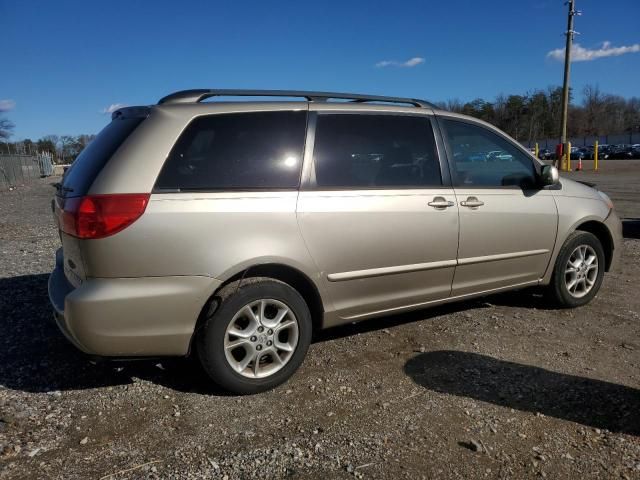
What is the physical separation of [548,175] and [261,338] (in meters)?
2.80

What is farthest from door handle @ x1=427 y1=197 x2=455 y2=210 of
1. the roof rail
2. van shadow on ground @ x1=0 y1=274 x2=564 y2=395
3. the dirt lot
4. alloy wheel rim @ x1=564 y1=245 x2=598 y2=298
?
alloy wheel rim @ x1=564 y1=245 x2=598 y2=298

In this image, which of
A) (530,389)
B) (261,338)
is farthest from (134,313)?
(530,389)

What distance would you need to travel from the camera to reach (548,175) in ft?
14.7

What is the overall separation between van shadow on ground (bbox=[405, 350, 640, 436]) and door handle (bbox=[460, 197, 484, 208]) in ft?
3.65

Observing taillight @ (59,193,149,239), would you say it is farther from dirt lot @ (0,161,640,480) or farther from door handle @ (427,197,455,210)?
door handle @ (427,197,455,210)

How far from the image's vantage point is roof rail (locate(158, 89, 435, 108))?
3.45 meters

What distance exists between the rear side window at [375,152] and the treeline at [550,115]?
56.1 meters

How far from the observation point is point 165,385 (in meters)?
3.49

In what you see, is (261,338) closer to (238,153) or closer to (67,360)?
(238,153)

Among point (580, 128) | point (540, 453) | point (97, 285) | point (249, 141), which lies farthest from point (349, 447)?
point (580, 128)

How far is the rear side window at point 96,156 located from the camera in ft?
10.1

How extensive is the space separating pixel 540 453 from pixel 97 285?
2.45m

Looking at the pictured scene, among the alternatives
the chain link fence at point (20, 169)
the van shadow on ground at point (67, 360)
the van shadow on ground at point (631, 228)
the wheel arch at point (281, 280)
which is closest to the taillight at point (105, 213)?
the wheel arch at point (281, 280)

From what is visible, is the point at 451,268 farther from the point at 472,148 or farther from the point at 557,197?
the point at 557,197
